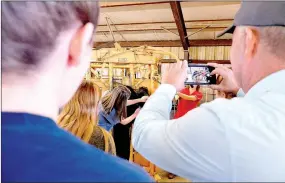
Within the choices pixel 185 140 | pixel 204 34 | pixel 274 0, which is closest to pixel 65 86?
pixel 185 140

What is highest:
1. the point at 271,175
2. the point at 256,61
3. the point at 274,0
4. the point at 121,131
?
the point at 274,0

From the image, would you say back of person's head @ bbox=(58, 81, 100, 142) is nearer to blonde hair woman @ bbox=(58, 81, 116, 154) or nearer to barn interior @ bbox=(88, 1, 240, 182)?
blonde hair woman @ bbox=(58, 81, 116, 154)

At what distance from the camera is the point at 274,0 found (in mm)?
Answer: 852

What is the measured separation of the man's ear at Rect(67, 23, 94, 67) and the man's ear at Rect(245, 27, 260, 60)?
21.2 inches

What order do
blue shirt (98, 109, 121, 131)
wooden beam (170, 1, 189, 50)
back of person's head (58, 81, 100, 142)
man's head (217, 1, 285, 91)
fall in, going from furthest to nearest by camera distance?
wooden beam (170, 1, 189, 50), blue shirt (98, 109, 121, 131), back of person's head (58, 81, 100, 142), man's head (217, 1, 285, 91)

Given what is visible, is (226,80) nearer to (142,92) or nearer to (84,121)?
(84,121)

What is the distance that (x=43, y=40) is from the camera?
0.40 m

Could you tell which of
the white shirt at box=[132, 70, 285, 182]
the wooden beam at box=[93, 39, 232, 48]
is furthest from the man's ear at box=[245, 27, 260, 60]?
the wooden beam at box=[93, 39, 232, 48]

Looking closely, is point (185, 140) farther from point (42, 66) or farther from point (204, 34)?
point (204, 34)

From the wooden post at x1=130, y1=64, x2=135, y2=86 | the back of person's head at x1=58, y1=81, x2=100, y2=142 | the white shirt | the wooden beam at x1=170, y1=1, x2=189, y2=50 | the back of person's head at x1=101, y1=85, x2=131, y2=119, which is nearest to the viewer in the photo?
the white shirt

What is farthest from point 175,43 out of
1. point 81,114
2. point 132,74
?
point 81,114

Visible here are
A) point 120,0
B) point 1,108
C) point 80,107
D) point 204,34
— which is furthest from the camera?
point 204,34

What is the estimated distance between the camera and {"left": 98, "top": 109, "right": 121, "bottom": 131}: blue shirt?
304cm

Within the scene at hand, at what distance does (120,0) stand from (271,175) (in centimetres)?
621
